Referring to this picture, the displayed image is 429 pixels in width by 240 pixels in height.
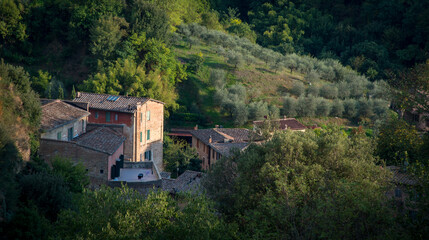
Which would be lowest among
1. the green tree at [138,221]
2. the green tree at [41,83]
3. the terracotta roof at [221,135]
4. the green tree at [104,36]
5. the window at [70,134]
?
the green tree at [138,221]

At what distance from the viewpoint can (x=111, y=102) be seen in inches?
1394

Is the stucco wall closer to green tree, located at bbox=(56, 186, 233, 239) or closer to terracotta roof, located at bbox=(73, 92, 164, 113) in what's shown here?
terracotta roof, located at bbox=(73, 92, 164, 113)

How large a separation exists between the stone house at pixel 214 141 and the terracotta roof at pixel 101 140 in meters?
9.43

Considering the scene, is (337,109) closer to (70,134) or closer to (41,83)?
(41,83)

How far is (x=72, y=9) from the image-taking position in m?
51.2

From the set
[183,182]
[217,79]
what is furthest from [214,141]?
[217,79]

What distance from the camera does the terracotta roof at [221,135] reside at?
3966cm

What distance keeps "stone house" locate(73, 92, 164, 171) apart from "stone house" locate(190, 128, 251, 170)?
4.12 metres

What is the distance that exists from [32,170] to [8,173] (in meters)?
4.16

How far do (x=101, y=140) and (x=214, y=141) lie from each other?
13.1m

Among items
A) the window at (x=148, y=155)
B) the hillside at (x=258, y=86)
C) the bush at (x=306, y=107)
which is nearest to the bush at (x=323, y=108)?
the hillside at (x=258, y=86)

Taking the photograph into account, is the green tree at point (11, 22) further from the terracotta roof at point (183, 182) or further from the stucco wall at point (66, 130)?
the terracotta roof at point (183, 182)

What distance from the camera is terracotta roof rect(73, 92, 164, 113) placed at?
34188mm

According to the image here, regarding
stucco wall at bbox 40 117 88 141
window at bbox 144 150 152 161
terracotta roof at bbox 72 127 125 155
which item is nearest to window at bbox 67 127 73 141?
stucco wall at bbox 40 117 88 141
